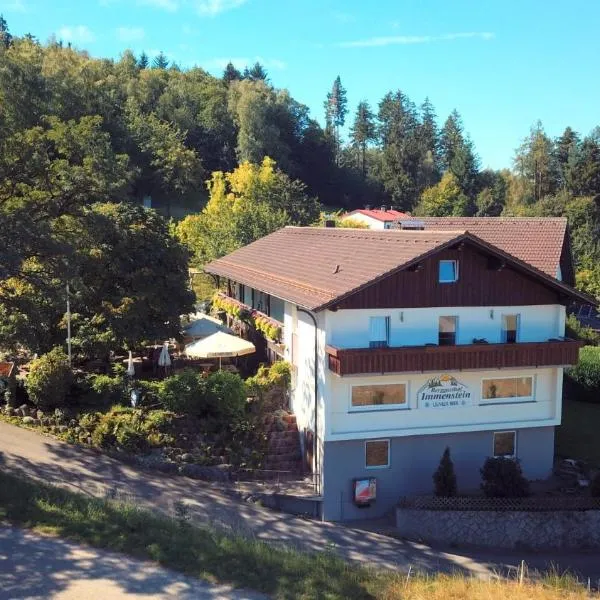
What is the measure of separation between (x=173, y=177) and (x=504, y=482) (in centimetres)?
6267

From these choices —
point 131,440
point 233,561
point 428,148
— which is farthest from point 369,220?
point 233,561

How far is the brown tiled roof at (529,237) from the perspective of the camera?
3048cm

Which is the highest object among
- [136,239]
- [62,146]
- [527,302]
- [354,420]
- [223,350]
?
[62,146]

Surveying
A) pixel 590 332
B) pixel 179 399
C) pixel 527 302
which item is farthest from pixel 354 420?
pixel 590 332

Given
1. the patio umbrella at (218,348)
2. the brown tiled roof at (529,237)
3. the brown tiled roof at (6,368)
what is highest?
the brown tiled roof at (529,237)

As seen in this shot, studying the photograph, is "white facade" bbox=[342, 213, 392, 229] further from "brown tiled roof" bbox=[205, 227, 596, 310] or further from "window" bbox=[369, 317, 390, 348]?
"window" bbox=[369, 317, 390, 348]

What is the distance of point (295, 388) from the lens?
2269cm

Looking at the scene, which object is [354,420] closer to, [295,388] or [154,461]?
[295,388]

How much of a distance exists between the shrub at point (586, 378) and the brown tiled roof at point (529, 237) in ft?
13.3

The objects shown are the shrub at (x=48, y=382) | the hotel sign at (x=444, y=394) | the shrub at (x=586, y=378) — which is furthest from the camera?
the shrub at (x=586, y=378)

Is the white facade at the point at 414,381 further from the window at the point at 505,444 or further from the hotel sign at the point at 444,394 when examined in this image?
the window at the point at 505,444

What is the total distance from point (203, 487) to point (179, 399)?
3037 mm

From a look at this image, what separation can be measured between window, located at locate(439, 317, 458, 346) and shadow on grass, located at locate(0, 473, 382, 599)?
32.9 feet

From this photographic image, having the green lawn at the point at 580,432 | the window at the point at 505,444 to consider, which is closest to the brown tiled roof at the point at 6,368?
the window at the point at 505,444
